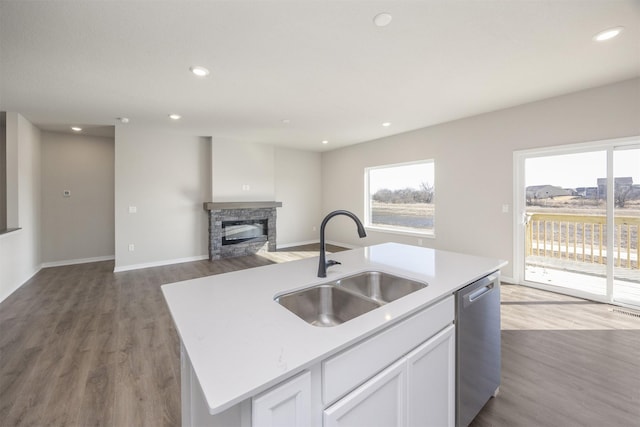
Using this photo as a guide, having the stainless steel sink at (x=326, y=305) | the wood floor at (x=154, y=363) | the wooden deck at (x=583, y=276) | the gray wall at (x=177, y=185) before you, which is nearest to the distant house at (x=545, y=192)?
the wooden deck at (x=583, y=276)

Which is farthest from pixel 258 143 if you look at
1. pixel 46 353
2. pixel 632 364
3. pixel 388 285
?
pixel 632 364

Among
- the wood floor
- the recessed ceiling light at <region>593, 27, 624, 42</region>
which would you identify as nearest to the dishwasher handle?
the wood floor

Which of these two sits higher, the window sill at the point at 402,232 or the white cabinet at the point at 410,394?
the window sill at the point at 402,232

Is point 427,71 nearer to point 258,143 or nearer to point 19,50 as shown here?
point 19,50

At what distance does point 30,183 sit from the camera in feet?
14.2

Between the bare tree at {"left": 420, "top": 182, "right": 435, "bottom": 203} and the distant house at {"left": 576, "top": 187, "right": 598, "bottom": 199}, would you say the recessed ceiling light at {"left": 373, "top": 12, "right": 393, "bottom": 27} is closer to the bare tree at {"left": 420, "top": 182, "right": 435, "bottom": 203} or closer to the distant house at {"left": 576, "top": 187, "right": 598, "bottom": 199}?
the distant house at {"left": 576, "top": 187, "right": 598, "bottom": 199}

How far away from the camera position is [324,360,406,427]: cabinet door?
2.72 ft

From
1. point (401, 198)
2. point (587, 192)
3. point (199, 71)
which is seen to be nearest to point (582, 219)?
point (587, 192)

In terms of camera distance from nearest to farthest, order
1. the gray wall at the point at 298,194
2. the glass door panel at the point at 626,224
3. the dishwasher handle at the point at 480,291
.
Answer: the dishwasher handle at the point at 480,291
the glass door panel at the point at 626,224
the gray wall at the point at 298,194

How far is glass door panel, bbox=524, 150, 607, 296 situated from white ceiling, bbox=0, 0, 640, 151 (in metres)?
0.95

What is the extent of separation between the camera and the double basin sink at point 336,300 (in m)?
1.29

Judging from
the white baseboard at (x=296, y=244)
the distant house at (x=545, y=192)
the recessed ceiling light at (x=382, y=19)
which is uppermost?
the recessed ceiling light at (x=382, y=19)

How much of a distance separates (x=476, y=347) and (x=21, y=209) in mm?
5922

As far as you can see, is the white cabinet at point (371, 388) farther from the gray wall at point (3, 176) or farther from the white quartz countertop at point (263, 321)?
the gray wall at point (3, 176)
